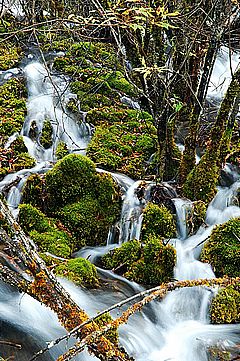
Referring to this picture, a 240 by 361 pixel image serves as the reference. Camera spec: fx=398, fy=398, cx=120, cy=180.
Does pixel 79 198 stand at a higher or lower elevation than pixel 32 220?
higher

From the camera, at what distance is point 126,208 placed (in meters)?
5.81

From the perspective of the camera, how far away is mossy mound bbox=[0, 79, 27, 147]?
752cm

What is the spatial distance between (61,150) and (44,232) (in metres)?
2.39

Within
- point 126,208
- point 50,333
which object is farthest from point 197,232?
point 50,333

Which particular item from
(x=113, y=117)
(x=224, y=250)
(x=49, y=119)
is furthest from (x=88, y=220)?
(x=113, y=117)

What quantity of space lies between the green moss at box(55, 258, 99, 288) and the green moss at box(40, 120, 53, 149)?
3.49 meters

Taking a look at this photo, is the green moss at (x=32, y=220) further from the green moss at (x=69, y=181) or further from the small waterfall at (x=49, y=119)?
the small waterfall at (x=49, y=119)

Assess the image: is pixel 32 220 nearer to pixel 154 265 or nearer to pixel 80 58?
pixel 154 265

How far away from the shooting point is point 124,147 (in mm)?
7352

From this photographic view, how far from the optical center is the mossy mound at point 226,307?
4.12 m

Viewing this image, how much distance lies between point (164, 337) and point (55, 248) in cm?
168

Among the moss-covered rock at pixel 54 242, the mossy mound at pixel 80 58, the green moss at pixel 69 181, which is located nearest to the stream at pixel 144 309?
→ the moss-covered rock at pixel 54 242

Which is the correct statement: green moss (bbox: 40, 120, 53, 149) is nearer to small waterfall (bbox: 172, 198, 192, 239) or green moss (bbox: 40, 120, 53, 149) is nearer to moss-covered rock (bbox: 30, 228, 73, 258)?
moss-covered rock (bbox: 30, 228, 73, 258)

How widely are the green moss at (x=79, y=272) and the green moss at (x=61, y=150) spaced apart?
3055 millimetres
